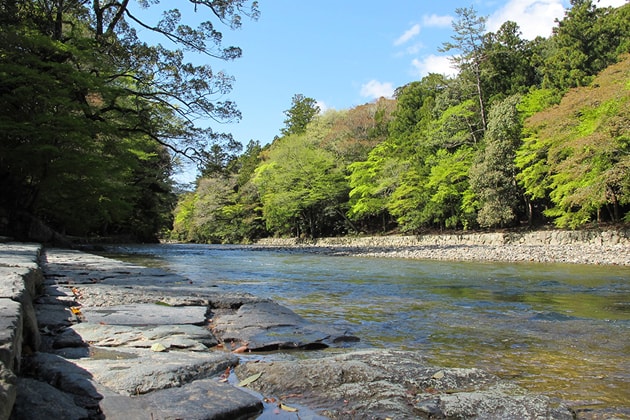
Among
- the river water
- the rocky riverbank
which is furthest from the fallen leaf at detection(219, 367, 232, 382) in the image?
the river water

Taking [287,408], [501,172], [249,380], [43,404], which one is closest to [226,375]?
[249,380]

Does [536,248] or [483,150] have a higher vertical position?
[483,150]

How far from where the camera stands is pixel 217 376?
2023mm

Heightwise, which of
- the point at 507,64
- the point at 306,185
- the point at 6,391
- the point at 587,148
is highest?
the point at 507,64

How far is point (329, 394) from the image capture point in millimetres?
1824

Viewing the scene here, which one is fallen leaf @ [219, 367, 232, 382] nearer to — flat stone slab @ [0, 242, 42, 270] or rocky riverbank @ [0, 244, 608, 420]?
rocky riverbank @ [0, 244, 608, 420]

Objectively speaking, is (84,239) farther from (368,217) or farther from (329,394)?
(329,394)

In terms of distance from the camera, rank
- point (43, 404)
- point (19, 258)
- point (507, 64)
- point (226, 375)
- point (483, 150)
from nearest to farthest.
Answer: point (43, 404), point (226, 375), point (19, 258), point (483, 150), point (507, 64)

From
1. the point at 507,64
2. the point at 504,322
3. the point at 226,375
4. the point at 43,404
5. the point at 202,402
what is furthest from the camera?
the point at 507,64

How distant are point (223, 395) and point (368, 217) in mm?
32292

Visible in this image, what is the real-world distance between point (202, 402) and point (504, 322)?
120 inches

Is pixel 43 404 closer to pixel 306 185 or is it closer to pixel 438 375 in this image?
pixel 438 375

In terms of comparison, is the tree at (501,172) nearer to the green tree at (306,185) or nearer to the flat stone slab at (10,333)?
the green tree at (306,185)

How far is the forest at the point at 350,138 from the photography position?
12445 millimetres
